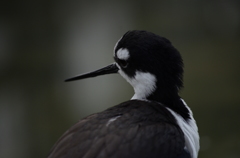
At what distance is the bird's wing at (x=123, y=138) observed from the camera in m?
1.85

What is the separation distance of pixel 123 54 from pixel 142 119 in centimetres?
44

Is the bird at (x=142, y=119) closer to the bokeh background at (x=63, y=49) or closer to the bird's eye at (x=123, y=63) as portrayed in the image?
the bird's eye at (x=123, y=63)

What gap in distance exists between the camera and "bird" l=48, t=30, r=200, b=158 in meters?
1.88

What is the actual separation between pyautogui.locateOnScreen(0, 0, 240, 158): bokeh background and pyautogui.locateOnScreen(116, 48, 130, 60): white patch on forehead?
6.87 ft

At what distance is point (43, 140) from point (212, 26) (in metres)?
2.06

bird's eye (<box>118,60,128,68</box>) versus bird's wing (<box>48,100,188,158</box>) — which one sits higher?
bird's eye (<box>118,60,128,68</box>)

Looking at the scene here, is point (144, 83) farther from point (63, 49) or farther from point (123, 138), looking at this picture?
point (63, 49)

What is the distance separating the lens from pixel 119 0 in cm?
465

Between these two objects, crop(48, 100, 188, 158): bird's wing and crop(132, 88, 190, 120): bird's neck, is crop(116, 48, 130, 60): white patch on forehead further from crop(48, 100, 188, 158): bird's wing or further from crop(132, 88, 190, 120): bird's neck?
crop(48, 100, 188, 158): bird's wing

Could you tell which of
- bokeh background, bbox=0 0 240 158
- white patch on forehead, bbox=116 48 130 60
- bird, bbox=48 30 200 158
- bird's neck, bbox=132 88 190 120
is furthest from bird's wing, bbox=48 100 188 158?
bokeh background, bbox=0 0 240 158

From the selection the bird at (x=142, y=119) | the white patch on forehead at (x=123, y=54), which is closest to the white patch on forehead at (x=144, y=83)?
the bird at (x=142, y=119)

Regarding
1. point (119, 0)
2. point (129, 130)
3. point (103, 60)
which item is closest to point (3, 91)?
point (103, 60)

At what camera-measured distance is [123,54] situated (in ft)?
7.70

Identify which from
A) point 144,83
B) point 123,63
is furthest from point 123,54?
point 144,83
